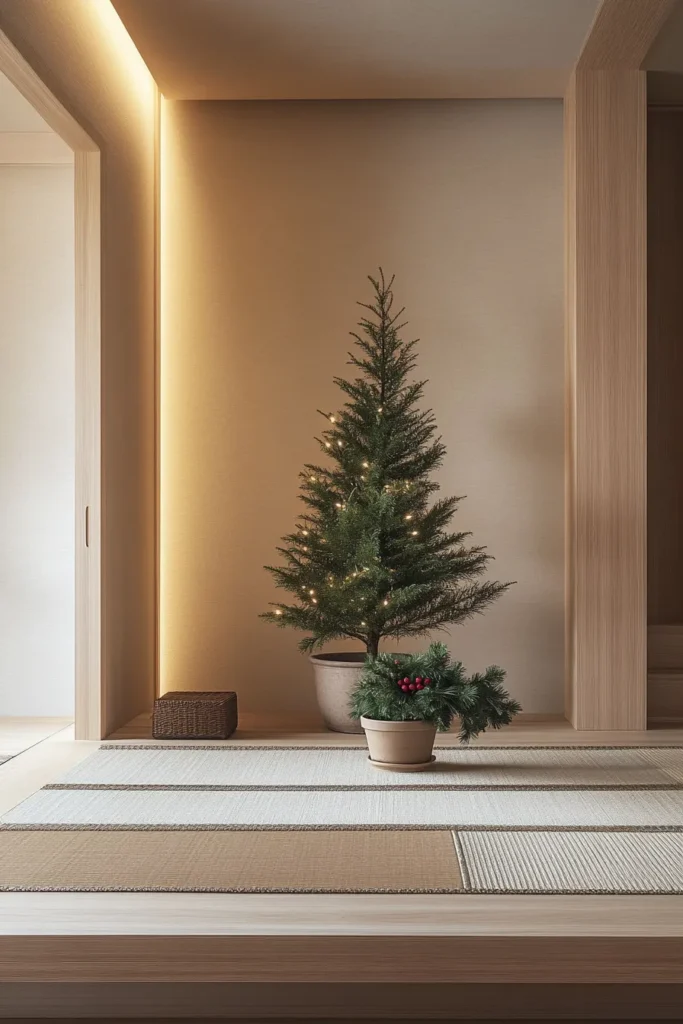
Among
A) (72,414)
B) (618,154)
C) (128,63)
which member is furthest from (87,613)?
(618,154)

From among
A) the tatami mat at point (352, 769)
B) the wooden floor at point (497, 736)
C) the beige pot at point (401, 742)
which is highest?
the beige pot at point (401, 742)

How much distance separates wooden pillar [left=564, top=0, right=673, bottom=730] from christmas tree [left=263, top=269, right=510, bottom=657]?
444 mm

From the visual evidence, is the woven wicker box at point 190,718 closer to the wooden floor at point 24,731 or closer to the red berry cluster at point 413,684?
the wooden floor at point 24,731

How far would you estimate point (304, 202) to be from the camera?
182 inches

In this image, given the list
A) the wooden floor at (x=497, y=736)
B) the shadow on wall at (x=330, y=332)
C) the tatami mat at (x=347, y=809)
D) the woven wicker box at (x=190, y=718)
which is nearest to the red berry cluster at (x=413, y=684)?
the tatami mat at (x=347, y=809)

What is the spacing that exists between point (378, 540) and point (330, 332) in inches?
45.5

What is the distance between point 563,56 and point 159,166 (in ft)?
5.80

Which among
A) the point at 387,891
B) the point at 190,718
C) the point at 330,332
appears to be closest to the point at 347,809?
the point at 387,891

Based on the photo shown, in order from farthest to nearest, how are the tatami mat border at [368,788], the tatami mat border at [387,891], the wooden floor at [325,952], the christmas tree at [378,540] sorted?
the christmas tree at [378,540], the tatami mat border at [368,788], the tatami mat border at [387,891], the wooden floor at [325,952]

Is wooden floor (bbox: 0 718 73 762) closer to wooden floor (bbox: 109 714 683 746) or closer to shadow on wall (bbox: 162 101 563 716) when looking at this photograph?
wooden floor (bbox: 109 714 683 746)

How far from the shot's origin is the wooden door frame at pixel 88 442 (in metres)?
3.77

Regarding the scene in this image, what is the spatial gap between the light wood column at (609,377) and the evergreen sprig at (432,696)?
0.89 metres

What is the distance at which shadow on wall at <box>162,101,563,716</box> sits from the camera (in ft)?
15.0

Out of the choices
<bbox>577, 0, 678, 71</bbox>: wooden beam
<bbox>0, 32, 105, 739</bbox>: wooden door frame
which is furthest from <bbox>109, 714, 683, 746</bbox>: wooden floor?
<bbox>577, 0, 678, 71</bbox>: wooden beam
